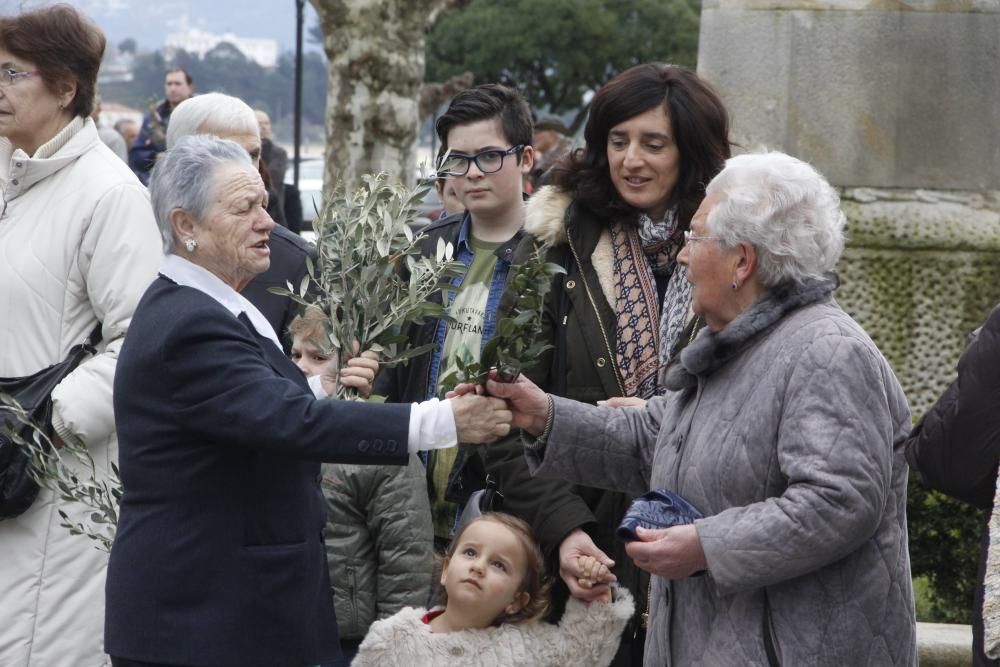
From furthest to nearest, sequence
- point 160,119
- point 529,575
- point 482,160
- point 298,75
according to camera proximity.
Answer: point 298,75 < point 160,119 < point 482,160 < point 529,575

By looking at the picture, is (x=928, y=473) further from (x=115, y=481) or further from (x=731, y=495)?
(x=115, y=481)

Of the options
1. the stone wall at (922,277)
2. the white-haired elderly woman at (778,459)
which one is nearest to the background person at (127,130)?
the stone wall at (922,277)

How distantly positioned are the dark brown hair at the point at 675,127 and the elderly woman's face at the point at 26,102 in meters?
1.48

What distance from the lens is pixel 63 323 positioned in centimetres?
421

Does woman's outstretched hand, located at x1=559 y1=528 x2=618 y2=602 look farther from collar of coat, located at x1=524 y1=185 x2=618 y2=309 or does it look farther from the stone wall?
the stone wall

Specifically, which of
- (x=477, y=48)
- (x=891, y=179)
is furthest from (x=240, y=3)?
(x=891, y=179)

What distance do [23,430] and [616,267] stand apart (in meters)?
1.62

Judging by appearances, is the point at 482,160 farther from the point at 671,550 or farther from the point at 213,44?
the point at 213,44

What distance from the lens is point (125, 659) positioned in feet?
11.2

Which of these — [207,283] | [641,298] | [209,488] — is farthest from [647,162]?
[209,488]

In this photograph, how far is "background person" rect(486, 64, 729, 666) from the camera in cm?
412

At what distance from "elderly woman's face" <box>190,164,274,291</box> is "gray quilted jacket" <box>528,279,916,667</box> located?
1.02 metres

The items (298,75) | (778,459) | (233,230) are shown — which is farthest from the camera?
(298,75)

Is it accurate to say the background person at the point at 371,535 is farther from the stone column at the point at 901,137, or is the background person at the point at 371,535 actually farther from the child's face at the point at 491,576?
the stone column at the point at 901,137
